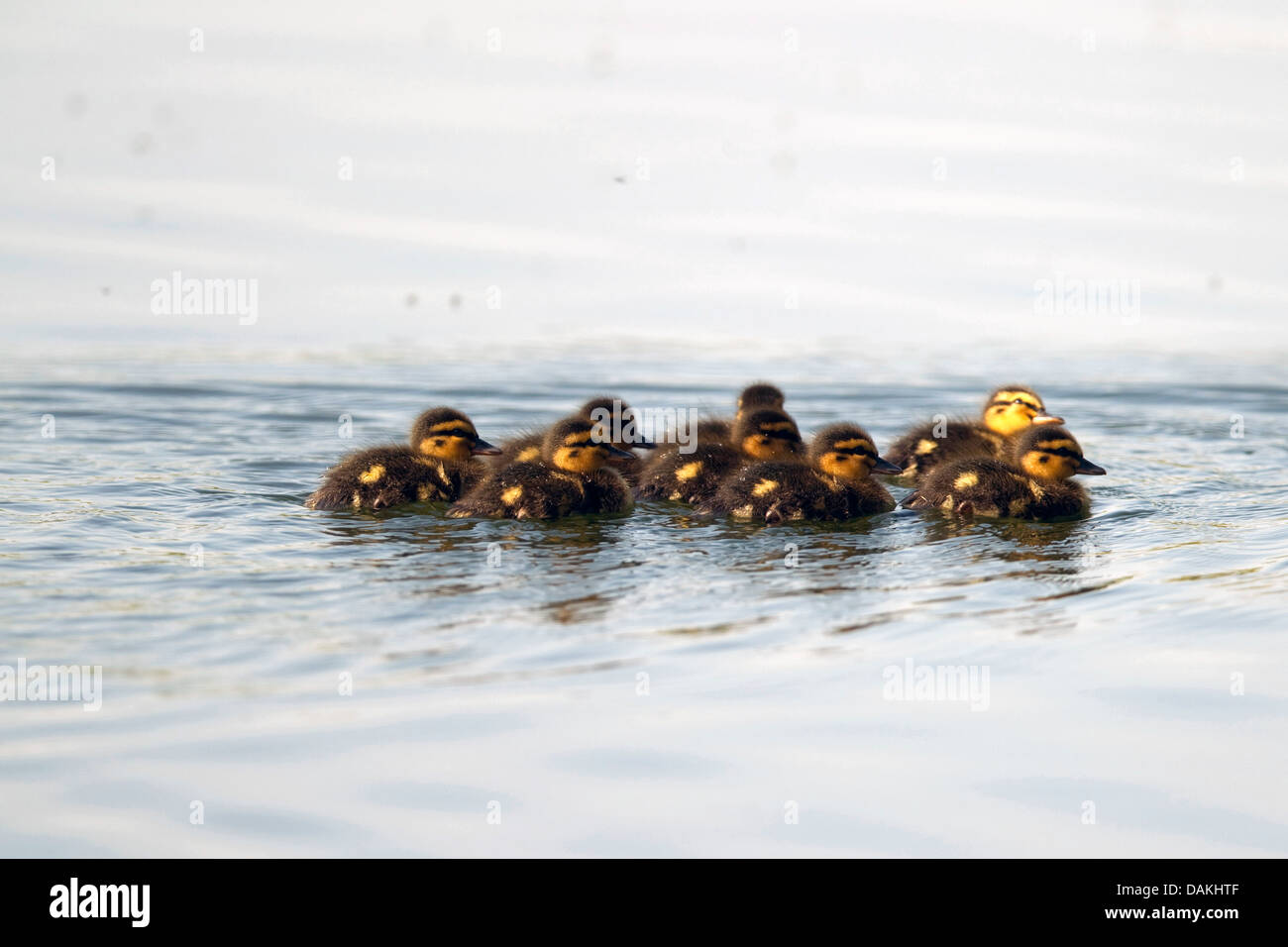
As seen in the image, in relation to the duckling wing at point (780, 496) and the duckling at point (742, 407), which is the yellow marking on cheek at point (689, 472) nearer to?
the duckling wing at point (780, 496)

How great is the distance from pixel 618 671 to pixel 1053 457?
134 inches

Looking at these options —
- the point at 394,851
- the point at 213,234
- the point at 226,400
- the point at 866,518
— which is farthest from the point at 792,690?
the point at 213,234

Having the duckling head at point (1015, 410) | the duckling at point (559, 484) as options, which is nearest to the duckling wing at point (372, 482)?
the duckling at point (559, 484)

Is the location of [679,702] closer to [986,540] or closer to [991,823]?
[991,823]

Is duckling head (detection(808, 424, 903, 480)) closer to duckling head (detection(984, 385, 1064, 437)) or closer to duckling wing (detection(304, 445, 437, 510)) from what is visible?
duckling head (detection(984, 385, 1064, 437))

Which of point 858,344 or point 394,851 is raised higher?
point 858,344

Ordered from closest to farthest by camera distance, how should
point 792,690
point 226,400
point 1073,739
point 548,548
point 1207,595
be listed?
point 1073,739 < point 792,690 < point 1207,595 < point 548,548 < point 226,400

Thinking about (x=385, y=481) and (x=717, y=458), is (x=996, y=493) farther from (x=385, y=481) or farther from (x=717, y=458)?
(x=385, y=481)

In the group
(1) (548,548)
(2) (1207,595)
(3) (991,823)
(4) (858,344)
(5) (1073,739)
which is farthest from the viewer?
(4) (858,344)

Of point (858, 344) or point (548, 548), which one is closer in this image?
point (548, 548)

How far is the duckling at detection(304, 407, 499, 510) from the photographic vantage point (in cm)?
718
